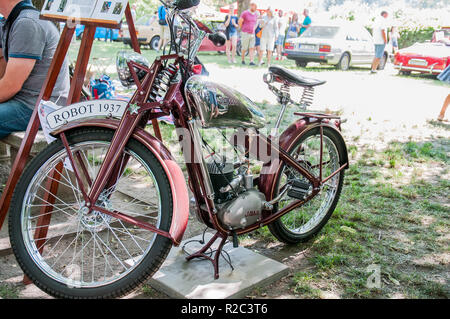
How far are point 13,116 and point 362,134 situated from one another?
456 cm

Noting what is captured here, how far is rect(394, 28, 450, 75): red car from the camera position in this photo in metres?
12.7

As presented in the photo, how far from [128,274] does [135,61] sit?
1.08m

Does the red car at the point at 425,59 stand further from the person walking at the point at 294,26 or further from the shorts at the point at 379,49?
the person walking at the point at 294,26

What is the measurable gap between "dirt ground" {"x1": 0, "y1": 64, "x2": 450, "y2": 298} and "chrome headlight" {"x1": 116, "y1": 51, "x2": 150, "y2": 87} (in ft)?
3.97

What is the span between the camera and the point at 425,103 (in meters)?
8.70

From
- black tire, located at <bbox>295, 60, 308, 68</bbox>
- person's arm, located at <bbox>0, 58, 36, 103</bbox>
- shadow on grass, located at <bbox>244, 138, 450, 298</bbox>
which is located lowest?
shadow on grass, located at <bbox>244, 138, 450, 298</bbox>

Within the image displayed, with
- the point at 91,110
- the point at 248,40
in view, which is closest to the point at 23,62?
the point at 91,110

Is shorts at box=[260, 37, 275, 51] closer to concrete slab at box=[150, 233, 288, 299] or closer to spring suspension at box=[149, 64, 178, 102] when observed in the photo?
concrete slab at box=[150, 233, 288, 299]

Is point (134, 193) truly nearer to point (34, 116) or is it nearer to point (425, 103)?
point (34, 116)

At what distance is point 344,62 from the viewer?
14.4 meters

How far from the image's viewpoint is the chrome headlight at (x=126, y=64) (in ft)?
7.70

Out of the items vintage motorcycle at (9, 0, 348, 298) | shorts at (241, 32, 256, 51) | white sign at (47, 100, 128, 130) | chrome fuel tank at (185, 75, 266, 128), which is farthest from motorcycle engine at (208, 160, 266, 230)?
shorts at (241, 32, 256, 51)

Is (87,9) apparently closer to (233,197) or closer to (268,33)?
(233,197)
